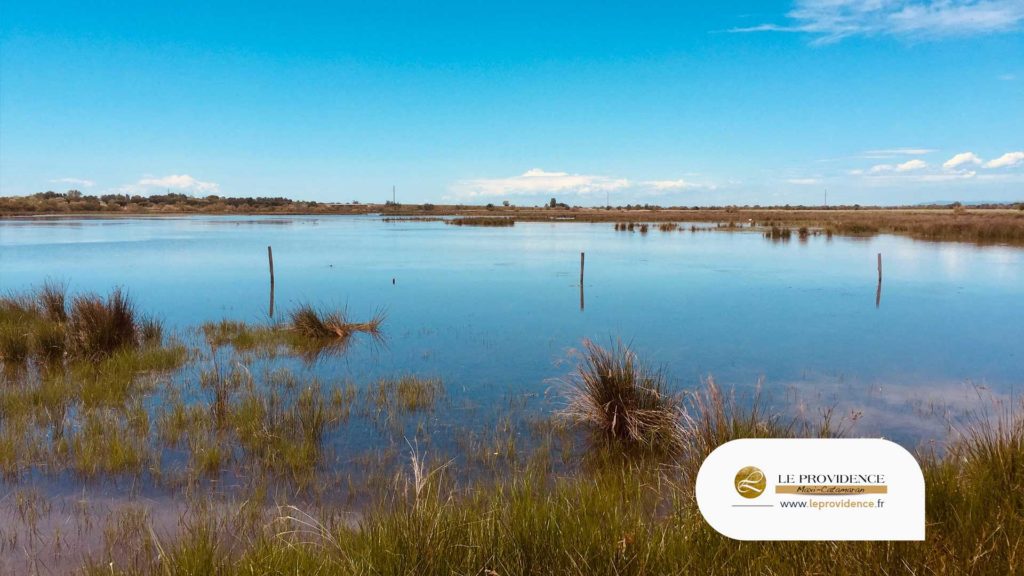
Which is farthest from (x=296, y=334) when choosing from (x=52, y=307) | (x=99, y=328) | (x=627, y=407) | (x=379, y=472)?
(x=627, y=407)

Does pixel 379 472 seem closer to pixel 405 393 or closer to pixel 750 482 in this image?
pixel 405 393

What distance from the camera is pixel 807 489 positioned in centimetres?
272

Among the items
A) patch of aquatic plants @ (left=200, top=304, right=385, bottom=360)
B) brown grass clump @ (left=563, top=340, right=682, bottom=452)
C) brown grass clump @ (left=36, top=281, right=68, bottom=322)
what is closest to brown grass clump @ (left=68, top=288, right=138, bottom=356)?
patch of aquatic plants @ (left=200, top=304, right=385, bottom=360)

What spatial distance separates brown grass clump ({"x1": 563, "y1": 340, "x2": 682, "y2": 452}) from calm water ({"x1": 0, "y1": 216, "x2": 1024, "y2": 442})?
2098mm

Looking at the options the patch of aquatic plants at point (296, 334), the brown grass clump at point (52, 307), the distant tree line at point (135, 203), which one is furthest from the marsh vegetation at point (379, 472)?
the distant tree line at point (135, 203)

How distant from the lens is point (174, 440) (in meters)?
7.59

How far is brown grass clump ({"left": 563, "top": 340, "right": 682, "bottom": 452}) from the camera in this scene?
7.69m

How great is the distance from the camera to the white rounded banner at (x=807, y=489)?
268 cm

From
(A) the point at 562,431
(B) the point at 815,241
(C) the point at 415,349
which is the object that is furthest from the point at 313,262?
(B) the point at 815,241

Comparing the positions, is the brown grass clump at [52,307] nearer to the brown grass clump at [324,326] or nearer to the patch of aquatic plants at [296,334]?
the patch of aquatic plants at [296,334]

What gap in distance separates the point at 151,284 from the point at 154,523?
22.1m

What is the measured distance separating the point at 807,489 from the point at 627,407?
537cm

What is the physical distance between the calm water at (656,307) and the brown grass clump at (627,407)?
2.10 metres

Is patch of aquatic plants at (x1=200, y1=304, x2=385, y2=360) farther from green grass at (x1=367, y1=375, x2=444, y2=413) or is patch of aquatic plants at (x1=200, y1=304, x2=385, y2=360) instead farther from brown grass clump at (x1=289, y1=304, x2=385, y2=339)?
green grass at (x1=367, y1=375, x2=444, y2=413)
